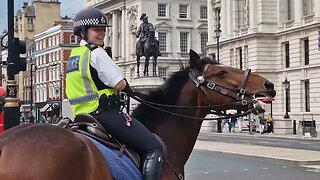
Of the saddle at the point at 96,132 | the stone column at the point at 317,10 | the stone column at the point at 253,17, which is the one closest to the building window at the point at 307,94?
the stone column at the point at 317,10

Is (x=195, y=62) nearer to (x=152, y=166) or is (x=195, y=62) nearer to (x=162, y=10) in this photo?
(x=152, y=166)

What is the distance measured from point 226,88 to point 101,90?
1479 millimetres

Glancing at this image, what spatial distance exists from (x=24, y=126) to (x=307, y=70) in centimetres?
5598

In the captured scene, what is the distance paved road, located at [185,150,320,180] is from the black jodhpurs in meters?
11.5

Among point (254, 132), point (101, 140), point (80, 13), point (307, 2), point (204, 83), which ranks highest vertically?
point (307, 2)

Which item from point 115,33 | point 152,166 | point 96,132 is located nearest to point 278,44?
point 115,33

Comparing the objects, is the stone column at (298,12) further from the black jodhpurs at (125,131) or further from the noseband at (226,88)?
the black jodhpurs at (125,131)

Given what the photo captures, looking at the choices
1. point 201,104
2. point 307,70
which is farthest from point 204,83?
point 307,70

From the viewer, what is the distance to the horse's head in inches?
259

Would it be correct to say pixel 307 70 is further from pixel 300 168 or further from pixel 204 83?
pixel 204 83

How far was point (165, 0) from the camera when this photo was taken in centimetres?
9894

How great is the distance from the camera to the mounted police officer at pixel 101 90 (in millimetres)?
5699

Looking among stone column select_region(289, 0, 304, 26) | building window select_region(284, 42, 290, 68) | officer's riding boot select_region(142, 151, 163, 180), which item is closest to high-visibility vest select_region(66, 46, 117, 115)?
officer's riding boot select_region(142, 151, 163, 180)

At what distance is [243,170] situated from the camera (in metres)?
19.3
